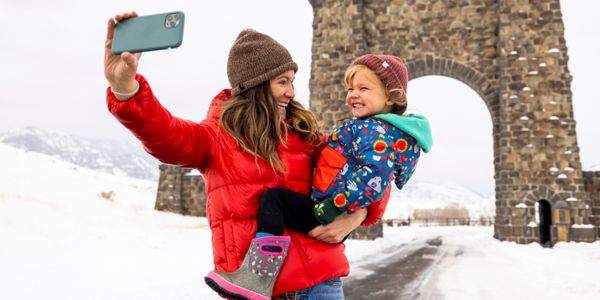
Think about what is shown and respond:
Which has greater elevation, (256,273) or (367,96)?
(367,96)

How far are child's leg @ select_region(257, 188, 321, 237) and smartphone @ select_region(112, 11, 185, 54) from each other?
65 cm

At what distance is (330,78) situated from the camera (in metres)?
14.9

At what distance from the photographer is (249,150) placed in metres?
1.73

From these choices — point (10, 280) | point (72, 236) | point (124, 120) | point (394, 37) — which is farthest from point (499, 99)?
point (124, 120)

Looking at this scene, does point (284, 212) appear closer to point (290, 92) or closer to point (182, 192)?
point (290, 92)

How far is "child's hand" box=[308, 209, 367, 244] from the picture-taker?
174 centimetres

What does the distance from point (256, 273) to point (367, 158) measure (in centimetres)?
→ 63

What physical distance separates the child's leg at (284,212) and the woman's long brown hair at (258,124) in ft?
0.39

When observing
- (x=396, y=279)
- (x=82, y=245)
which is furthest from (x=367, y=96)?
(x=82, y=245)

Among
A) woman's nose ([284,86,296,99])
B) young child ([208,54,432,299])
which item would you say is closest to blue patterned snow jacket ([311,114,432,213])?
young child ([208,54,432,299])

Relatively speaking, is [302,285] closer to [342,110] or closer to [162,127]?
[162,127]

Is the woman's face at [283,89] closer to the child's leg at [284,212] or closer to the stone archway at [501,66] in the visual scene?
the child's leg at [284,212]

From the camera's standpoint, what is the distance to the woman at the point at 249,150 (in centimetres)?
164

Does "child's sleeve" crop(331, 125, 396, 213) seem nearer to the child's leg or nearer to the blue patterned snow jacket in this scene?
the blue patterned snow jacket
